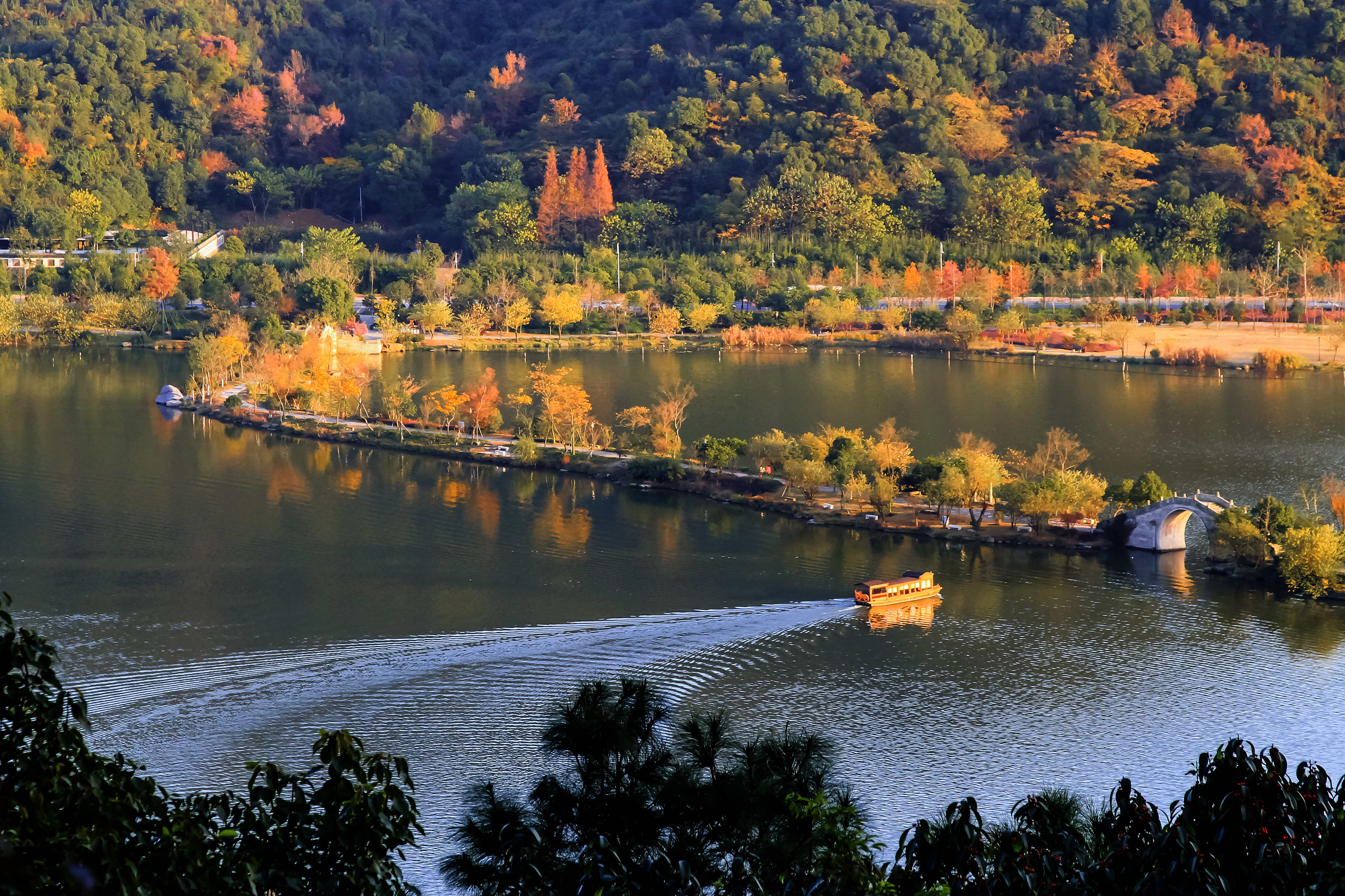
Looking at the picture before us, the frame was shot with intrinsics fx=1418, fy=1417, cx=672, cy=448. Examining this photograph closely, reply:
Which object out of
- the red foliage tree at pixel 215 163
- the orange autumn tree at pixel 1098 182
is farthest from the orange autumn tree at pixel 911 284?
the red foliage tree at pixel 215 163

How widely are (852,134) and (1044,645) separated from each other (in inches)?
1595

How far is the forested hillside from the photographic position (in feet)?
163

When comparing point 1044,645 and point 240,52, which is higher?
point 240,52

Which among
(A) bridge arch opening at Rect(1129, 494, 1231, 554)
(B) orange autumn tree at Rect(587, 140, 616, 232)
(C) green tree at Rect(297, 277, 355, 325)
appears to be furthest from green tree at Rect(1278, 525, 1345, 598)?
(B) orange autumn tree at Rect(587, 140, 616, 232)

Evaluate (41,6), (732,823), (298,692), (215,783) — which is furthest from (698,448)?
(41,6)

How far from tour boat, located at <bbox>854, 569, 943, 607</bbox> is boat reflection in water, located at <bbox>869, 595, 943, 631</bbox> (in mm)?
43

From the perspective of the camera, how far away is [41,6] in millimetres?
67062

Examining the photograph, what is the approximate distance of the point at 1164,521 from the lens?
18844 millimetres

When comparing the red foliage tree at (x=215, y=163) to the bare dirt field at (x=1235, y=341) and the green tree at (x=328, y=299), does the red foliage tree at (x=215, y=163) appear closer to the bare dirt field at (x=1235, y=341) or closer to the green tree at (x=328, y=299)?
the green tree at (x=328, y=299)

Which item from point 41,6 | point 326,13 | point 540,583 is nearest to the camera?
point 540,583

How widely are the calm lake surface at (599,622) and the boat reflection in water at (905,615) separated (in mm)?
62

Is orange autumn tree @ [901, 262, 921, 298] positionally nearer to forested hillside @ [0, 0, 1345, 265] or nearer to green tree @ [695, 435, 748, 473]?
forested hillside @ [0, 0, 1345, 265]

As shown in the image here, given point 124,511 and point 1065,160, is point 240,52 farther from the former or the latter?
point 124,511

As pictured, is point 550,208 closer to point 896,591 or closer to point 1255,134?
point 1255,134
